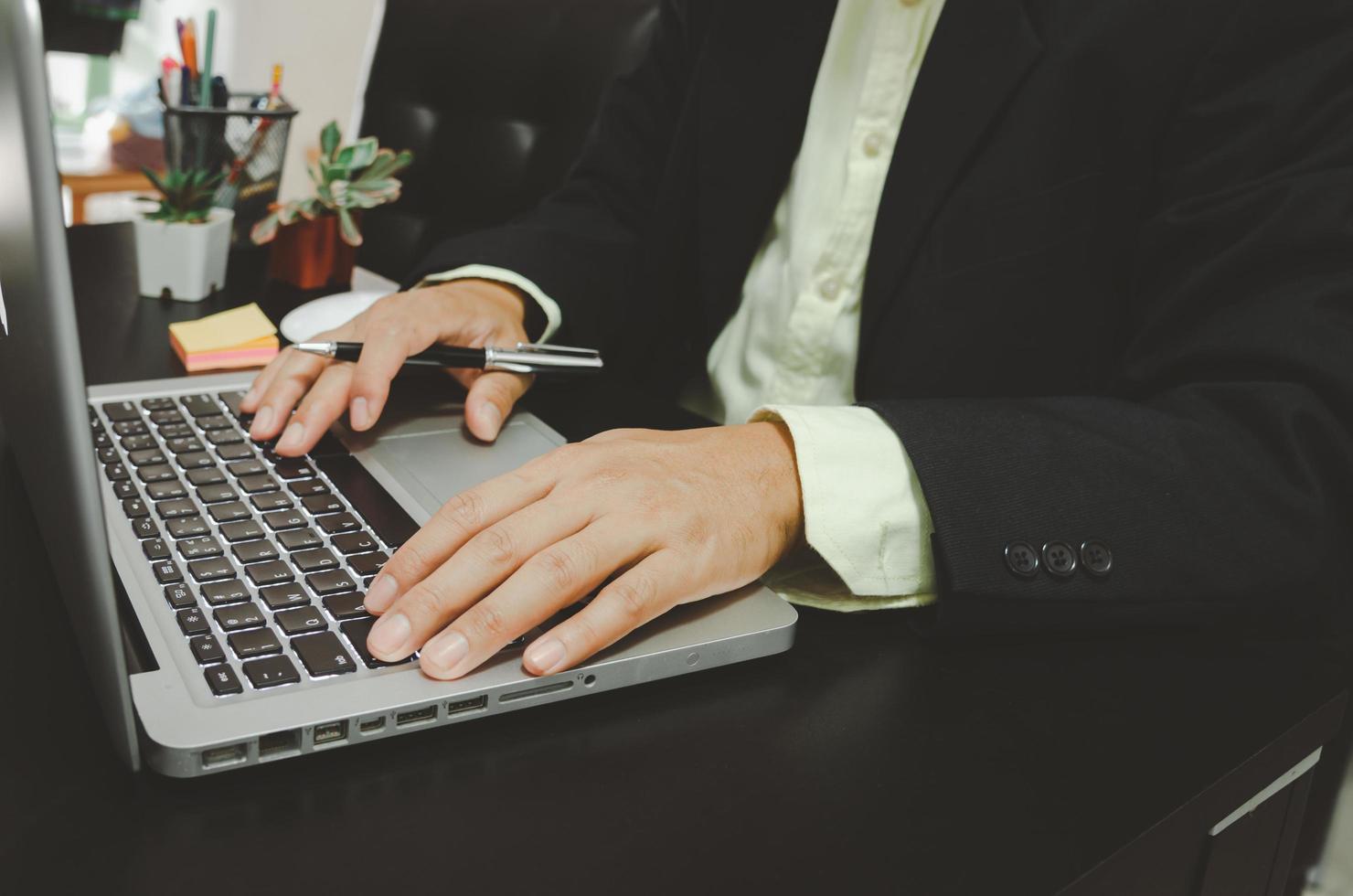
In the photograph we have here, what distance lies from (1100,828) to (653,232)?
77cm

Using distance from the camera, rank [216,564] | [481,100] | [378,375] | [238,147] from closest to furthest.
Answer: [216,564] < [378,375] < [238,147] < [481,100]

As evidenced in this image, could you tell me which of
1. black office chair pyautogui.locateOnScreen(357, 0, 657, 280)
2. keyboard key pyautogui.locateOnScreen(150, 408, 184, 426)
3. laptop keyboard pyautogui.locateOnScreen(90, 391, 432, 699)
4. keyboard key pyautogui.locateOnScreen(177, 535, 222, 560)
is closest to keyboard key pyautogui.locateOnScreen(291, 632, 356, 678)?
laptop keyboard pyautogui.locateOnScreen(90, 391, 432, 699)

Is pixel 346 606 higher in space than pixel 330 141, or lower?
lower

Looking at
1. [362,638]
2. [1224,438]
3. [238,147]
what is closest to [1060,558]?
[1224,438]

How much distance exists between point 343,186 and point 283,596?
80cm

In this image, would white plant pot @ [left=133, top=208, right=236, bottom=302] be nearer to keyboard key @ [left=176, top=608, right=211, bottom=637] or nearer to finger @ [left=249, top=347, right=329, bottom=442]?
finger @ [left=249, top=347, right=329, bottom=442]

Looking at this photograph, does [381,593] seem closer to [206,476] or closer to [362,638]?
[362,638]

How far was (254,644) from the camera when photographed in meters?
0.45

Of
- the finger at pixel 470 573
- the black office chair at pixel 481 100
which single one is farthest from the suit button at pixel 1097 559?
the black office chair at pixel 481 100

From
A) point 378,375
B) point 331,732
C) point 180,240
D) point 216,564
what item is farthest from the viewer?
point 180,240

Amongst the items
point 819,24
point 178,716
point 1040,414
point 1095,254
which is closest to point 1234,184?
point 1095,254

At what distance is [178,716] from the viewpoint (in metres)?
→ 0.40

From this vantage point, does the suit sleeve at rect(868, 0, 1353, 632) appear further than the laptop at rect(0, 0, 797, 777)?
Yes

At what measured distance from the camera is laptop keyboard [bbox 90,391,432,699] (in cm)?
45
